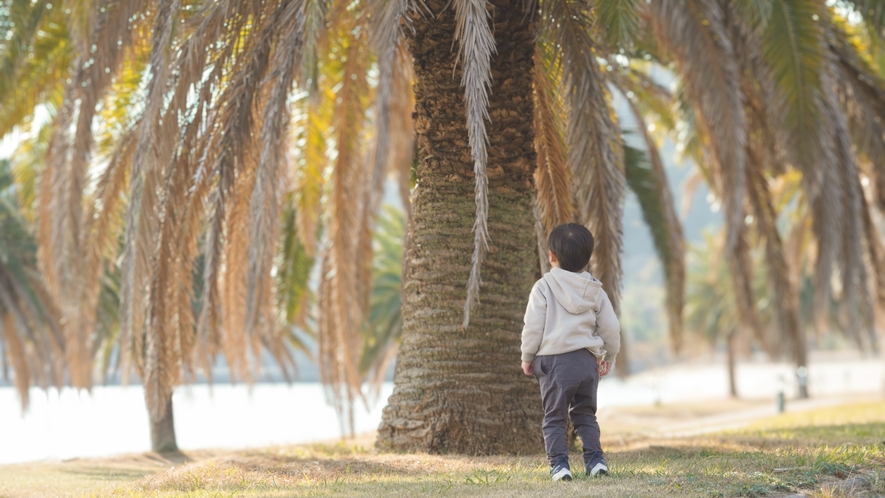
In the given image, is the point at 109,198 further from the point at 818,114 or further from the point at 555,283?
the point at 818,114

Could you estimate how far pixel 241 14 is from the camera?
6961 millimetres

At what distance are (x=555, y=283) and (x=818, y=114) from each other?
150 inches

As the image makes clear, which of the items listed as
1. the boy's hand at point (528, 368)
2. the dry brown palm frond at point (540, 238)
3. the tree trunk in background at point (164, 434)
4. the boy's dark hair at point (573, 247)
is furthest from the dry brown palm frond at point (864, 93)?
the tree trunk in background at point (164, 434)

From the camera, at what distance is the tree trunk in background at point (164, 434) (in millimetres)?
10297

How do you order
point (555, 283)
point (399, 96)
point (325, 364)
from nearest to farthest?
1. point (555, 283)
2. point (399, 96)
3. point (325, 364)

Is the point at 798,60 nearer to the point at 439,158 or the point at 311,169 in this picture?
the point at 439,158

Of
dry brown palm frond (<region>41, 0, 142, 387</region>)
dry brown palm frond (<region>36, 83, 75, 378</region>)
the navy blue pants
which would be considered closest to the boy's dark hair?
the navy blue pants

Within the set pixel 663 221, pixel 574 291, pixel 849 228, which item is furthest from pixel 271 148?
pixel 663 221

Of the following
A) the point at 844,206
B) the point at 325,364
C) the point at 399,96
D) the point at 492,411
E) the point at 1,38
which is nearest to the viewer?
the point at 492,411

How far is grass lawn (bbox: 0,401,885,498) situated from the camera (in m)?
4.26

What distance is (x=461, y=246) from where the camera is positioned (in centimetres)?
665

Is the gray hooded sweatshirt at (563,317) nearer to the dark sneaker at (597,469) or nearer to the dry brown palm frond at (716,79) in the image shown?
the dark sneaker at (597,469)

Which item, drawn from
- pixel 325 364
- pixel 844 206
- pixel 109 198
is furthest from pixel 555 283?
pixel 325 364

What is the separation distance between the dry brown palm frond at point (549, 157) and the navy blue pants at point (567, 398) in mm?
2365
